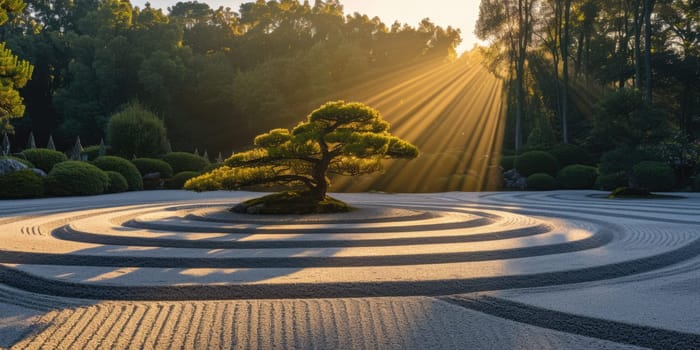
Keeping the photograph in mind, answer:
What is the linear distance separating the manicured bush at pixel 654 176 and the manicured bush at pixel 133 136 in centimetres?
2532

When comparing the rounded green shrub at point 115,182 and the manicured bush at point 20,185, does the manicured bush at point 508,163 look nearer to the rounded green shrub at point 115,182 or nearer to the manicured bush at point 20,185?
the rounded green shrub at point 115,182

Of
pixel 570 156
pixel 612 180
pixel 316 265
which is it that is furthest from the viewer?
pixel 570 156

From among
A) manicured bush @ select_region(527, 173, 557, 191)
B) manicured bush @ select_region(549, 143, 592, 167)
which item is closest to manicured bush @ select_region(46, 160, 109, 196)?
manicured bush @ select_region(527, 173, 557, 191)

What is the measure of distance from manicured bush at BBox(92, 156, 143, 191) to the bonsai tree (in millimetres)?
12411

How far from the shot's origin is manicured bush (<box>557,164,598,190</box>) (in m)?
22.8

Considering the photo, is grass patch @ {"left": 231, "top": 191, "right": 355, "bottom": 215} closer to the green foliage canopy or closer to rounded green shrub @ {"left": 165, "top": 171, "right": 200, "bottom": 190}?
the green foliage canopy

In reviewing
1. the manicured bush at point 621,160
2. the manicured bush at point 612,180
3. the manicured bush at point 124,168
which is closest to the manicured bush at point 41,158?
the manicured bush at point 124,168

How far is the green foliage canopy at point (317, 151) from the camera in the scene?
986cm

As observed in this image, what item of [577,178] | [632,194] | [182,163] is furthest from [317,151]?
[577,178]

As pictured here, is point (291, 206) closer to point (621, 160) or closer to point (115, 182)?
point (115, 182)

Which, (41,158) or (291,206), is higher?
(41,158)

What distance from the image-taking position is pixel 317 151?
10500 millimetres

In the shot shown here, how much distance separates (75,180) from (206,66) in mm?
26841

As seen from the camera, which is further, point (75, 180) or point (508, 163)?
point (508, 163)
